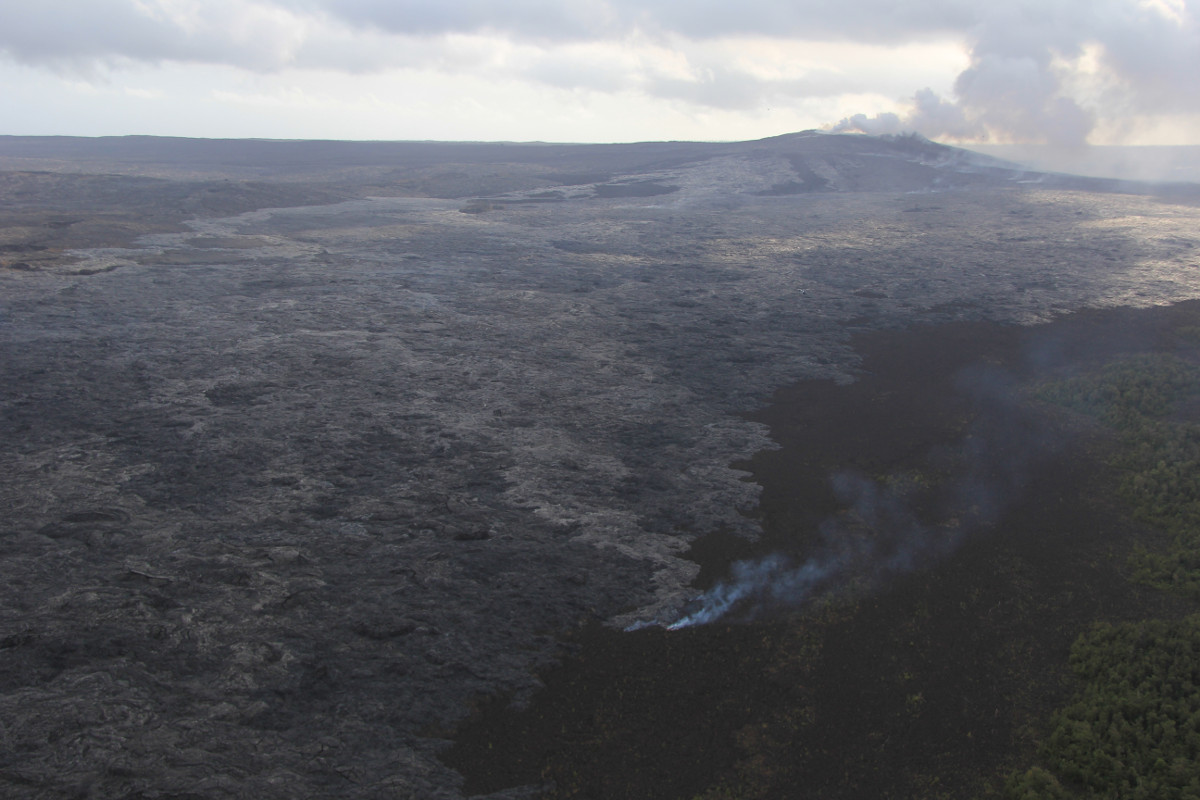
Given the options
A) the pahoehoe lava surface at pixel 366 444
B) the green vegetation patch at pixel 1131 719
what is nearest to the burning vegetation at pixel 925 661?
the green vegetation patch at pixel 1131 719

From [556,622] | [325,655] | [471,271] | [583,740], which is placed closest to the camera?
[583,740]

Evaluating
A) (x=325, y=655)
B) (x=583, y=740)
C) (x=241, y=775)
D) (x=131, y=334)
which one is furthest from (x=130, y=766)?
(x=131, y=334)

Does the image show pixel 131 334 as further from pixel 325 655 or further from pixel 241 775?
pixel 241 775

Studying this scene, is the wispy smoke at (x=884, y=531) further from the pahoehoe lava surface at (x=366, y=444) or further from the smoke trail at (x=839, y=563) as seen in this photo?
the pahoehoe lava surface at (x=366, y=444)

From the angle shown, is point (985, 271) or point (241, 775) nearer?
point (241, 775)

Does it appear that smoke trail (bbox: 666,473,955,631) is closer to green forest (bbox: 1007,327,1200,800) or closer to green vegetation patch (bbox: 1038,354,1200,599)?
green forest (bbox: 1007,327,1200,800)

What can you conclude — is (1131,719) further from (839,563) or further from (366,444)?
(366,444)
